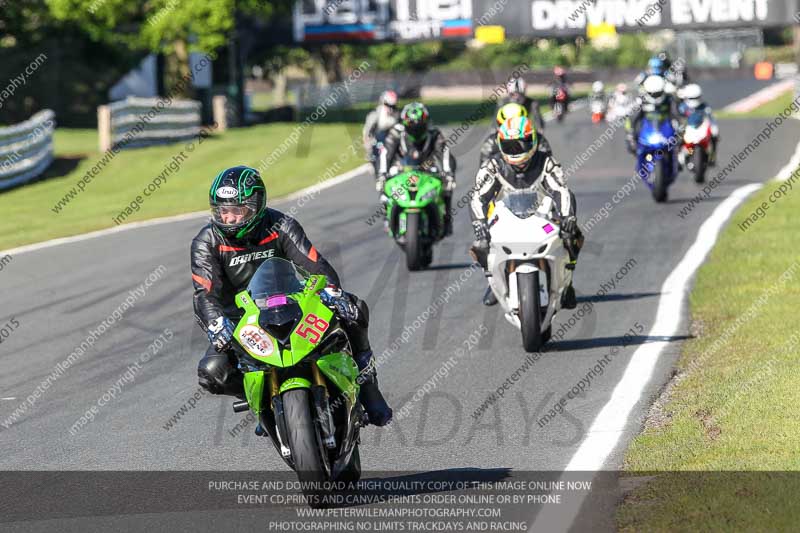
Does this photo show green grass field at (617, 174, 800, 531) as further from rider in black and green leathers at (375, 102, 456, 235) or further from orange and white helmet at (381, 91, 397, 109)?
orange and white helmet at (381, 91, 397, 109)

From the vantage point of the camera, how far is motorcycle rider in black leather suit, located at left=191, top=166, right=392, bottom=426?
22.1 feet

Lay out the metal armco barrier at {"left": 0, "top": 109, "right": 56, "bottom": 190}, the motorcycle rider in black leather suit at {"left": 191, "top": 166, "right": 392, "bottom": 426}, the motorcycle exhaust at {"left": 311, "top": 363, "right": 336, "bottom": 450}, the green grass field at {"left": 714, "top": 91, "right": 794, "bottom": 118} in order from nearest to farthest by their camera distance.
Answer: the motorcycle exhaust at {"left": 311, "top": 363, "right": 336, "bottom": 450} < the motorcycle rider in black leather suit at {"left": 191, "top": 166, "right": 392, "bottom": 426} < the metal armco barrier at {"left": 0, "top": 109, "right": 56, "bottom": 190} < the green grass field at {"left": 714, "top": 91, "right": 794, "bottom": 118}

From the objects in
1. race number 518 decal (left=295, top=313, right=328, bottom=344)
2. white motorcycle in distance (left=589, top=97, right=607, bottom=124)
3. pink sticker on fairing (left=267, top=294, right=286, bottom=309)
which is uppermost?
pink sticker on fairing (left=267, top=294, right=286, bottom=309)

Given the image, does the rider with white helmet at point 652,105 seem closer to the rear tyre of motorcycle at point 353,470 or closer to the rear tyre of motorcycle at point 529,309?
the rear tyre of motorcycle at point 529,309

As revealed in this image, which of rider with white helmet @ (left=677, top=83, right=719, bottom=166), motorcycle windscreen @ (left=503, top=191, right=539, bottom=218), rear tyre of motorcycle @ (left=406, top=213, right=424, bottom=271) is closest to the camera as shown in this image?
motorcycle windscreen @ (left=503, top=191, right=539, bottom=218)

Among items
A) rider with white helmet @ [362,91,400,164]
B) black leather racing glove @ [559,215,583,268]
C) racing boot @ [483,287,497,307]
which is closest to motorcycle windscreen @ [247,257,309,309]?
black leather racing glove @ [559,215,583,268]

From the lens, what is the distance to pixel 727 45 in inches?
3157

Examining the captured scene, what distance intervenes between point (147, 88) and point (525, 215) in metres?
41.9

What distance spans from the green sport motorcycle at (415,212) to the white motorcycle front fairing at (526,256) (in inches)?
173

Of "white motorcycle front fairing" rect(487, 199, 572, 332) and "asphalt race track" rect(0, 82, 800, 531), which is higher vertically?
"white motorcycle front fairing" rect(487, 199, 572, 332)

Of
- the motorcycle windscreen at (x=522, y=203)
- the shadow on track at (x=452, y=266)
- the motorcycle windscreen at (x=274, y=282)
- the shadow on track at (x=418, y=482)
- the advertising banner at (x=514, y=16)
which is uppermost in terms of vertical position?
the advertising banner at (x=514, y=16)

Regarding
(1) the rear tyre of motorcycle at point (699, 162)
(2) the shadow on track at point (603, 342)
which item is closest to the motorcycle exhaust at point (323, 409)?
(2) the shadow on track at point (603, 342)

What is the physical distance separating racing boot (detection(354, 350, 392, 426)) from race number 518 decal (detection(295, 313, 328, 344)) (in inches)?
23.1

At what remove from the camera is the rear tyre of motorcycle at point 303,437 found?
20.5ft
